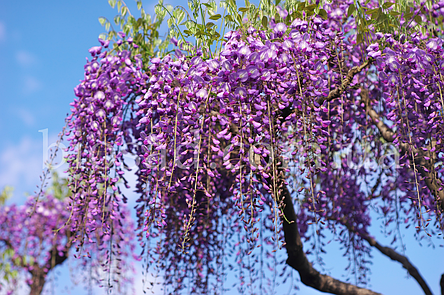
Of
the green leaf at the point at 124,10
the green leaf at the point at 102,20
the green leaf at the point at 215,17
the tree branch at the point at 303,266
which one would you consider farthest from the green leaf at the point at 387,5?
the green leaf at the point at 102,20

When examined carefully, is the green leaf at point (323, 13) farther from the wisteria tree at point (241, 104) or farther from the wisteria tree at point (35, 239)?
the wisteria tree at point (35, 239)

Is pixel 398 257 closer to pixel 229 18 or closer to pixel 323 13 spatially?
pixel 323 13

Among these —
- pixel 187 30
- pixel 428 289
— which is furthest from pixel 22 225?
pixel 428 289

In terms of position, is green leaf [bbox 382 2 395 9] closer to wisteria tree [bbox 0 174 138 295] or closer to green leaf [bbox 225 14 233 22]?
green leaf [bbox 225 14 233 22]

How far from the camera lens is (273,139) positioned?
195 cm

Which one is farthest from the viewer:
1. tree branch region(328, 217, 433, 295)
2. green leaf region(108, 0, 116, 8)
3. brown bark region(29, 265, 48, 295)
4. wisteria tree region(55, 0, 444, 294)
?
brown bark region(29, 265, 48, 295)

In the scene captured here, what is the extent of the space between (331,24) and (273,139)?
92cm

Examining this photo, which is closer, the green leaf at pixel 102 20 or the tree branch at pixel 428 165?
the tree branch at pixel 428 165

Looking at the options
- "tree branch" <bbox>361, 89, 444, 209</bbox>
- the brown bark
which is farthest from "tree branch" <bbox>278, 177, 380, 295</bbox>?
the brown bark

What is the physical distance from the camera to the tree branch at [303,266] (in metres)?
2.68

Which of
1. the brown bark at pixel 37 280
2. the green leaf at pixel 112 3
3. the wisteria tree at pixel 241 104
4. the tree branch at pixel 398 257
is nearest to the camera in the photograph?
the wisteria tree at pixel 241 104

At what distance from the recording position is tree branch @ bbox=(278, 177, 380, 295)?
2.68 meters

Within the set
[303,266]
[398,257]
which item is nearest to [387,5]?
[303,266]

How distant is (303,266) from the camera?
9.66 ft
